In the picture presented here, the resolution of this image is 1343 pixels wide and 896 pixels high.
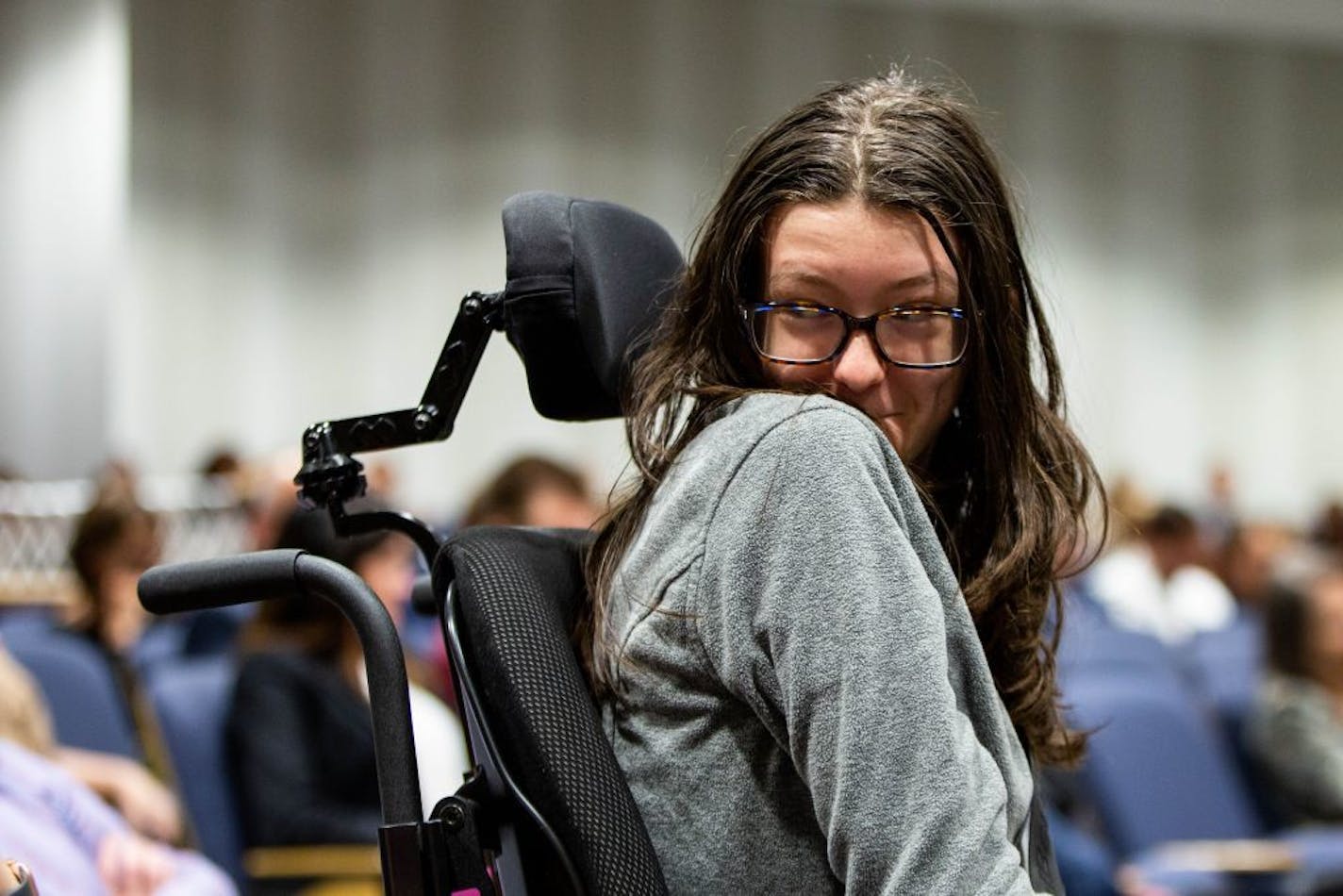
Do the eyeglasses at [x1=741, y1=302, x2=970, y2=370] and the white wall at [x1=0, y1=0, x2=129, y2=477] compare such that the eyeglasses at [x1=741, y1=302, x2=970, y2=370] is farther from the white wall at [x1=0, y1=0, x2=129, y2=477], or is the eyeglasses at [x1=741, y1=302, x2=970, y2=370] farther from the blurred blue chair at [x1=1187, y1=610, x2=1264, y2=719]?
the white wall at [x1=0, y1=0, x2=129, y2=477]

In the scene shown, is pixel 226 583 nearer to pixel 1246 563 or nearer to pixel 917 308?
pixel 917 308

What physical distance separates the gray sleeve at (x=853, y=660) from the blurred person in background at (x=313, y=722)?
1792 millimetres

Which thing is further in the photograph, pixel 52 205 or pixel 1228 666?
pixel 52 205

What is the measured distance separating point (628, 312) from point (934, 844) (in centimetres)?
42

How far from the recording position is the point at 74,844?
192 centimetres

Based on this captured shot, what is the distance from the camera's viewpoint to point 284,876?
2.64 meters

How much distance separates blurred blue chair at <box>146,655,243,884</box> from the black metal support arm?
5.70 feet

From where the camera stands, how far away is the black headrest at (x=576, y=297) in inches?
42.2

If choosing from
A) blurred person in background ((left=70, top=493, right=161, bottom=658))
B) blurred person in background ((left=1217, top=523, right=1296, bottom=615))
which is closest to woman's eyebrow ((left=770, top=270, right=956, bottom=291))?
blurred person in background ((left=70, top=493, right=161, bottom=658))

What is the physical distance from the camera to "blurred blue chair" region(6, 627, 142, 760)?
107 inches

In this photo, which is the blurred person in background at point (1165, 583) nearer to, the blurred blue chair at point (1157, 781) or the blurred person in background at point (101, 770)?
the blurred blue chair at point (1157, 781)

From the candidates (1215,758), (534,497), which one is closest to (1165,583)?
(1215,758)

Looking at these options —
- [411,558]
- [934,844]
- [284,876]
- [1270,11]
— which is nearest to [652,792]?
[934,844]

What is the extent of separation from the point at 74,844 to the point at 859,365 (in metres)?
1.30
